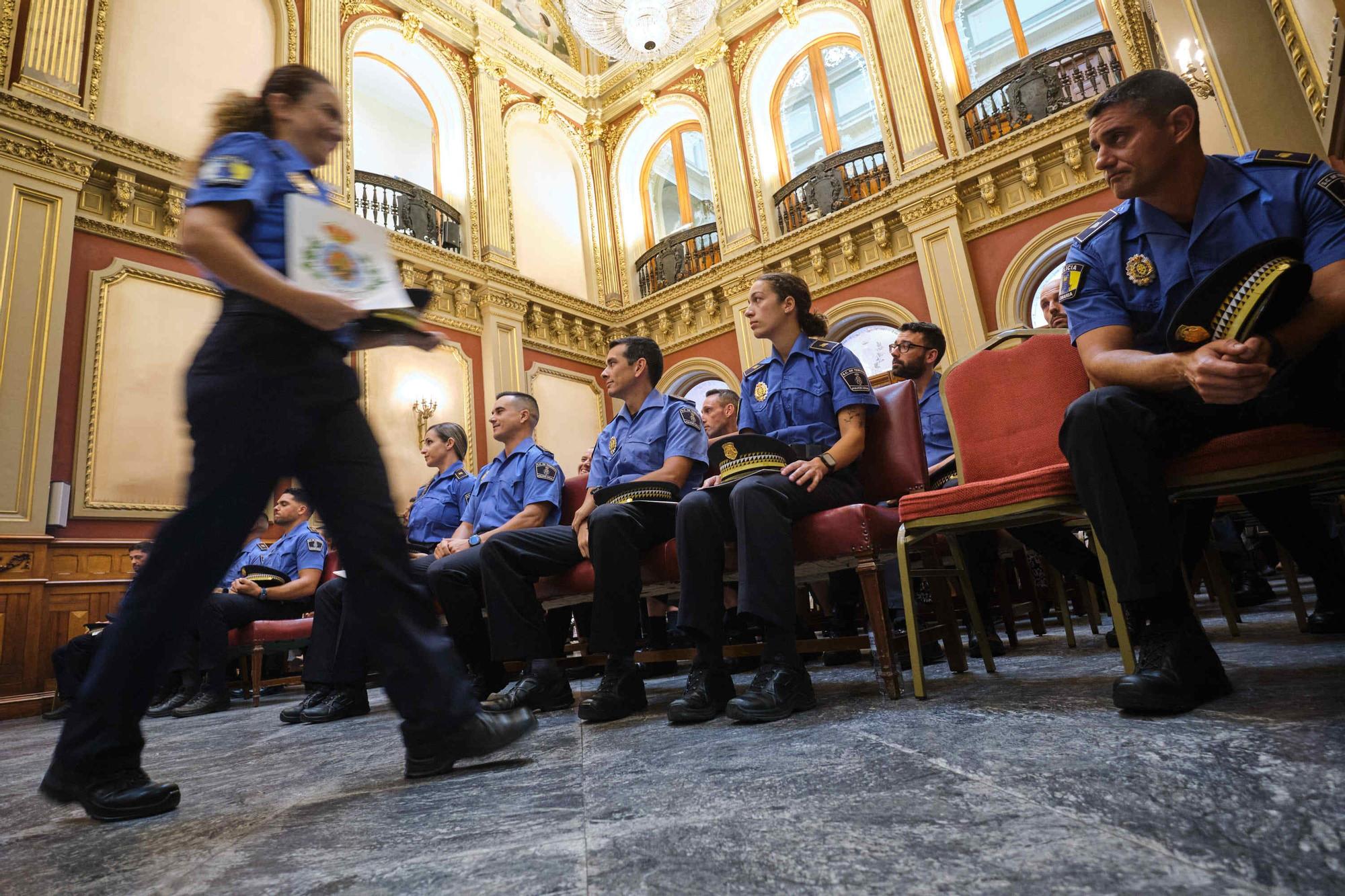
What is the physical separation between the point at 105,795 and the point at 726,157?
8.95 m

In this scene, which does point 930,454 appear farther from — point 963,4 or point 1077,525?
point 963,4

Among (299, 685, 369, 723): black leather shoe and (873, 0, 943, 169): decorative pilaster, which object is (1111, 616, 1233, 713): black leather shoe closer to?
(299, 685, 369, 723): black leather shoe

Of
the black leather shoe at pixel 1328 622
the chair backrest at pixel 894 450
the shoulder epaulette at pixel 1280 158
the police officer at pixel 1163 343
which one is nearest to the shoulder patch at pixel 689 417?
the chair backrest at pixel 894 450

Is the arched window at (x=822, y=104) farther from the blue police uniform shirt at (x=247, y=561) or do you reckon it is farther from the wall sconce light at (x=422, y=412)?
the blue police uniform shirt at (x=247, y=561)

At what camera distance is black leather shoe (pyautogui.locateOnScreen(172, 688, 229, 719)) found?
337 centimetres

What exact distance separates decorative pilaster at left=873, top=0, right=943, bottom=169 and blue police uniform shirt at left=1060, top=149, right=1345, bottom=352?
6.55 meters

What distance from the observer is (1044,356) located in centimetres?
193

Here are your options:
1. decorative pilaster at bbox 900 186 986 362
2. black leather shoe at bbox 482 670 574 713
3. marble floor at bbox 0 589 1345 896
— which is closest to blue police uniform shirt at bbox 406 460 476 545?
black leather shoe at bbox 482 670 574 713

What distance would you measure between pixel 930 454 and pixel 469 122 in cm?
757

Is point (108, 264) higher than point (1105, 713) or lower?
higher

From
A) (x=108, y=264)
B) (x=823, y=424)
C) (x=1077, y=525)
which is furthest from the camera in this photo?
(x=108, y=264)

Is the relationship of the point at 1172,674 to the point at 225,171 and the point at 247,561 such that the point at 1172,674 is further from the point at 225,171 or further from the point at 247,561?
the point at 247,561

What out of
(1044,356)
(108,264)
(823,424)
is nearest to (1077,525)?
(1044,356)

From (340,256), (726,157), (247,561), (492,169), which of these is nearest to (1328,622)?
(340,256)
